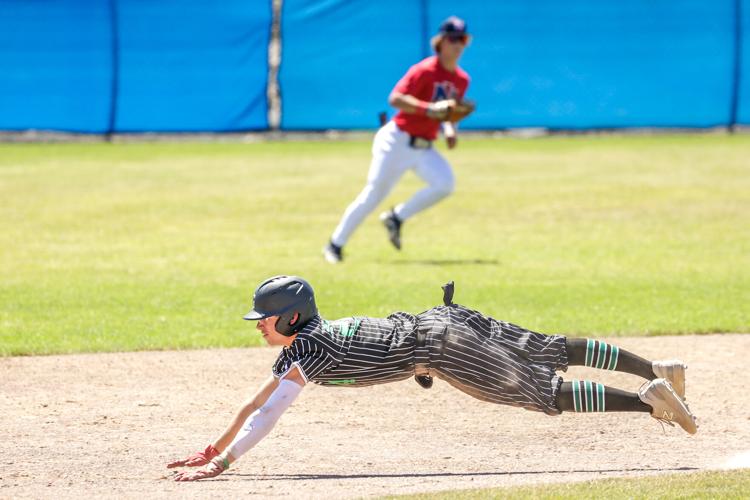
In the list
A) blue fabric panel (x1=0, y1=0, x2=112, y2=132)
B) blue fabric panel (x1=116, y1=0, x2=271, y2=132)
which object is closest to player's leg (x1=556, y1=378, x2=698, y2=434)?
blue fabric panel (x1=116, y1=0, x2=271, y2=132)

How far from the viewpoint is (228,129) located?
25.7 m

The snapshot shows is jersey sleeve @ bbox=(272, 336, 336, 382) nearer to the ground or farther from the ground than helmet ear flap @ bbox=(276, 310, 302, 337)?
nearer to the ground

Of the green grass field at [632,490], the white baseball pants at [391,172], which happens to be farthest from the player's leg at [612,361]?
the white baseball pants at [391,172]

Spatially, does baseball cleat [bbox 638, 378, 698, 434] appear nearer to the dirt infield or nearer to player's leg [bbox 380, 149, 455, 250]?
the dirt infield

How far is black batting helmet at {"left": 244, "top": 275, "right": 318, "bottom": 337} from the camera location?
611 cm

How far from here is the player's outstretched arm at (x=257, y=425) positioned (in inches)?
234

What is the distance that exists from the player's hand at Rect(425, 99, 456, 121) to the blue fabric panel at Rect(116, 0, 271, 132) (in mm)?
12679

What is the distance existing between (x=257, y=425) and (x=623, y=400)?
1.78 meters

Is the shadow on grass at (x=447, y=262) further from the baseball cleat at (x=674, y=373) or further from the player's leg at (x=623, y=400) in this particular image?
the player's leg at (x=623, y=400)

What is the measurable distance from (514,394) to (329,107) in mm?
19716

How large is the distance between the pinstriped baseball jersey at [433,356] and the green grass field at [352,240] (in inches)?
140

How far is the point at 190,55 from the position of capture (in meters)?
24.6

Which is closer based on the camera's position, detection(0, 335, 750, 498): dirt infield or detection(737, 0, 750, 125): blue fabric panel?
detection(0, 335, 750, 498): dirt infield

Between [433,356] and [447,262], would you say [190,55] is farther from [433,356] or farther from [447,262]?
[433,356]
